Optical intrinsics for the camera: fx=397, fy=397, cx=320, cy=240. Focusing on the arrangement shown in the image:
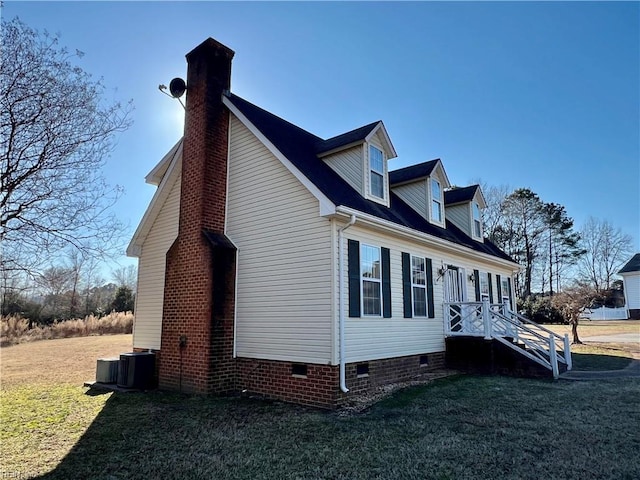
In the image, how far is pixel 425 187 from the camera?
13125 mm

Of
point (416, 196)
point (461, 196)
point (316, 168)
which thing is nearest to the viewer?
point (316, 168)

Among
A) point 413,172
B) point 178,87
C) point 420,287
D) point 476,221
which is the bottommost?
point 420,287

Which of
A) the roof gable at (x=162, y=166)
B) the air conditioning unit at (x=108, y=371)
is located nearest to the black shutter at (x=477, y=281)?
the roof gable at (x=162, y=166)

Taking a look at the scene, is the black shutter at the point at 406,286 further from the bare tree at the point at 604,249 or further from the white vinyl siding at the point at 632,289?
the bare tree at the point at 604,249

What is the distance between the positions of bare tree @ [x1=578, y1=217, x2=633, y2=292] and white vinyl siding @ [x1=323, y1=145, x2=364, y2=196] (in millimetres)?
44679

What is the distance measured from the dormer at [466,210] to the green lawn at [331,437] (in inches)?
331

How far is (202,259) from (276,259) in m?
1.72

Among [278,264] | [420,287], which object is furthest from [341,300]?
[420,287]

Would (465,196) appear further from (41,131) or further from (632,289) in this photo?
(632,289)

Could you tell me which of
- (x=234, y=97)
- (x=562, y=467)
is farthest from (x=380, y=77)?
(x=562, y=467)

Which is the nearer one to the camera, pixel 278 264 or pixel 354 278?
pixel 354 278

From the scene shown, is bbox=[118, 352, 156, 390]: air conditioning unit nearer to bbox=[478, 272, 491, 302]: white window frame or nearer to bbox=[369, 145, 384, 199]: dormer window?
bbox=[369, 145, 384, 199]: dormer window

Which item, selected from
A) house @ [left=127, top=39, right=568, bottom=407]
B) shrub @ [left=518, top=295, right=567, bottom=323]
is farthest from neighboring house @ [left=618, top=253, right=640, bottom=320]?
house @ [left=127, top=39, right=568, bottom=407]

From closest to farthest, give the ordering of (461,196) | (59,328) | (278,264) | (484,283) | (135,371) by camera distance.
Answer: (278,264), (135,371), (484,283), (461,196), (59,328)
